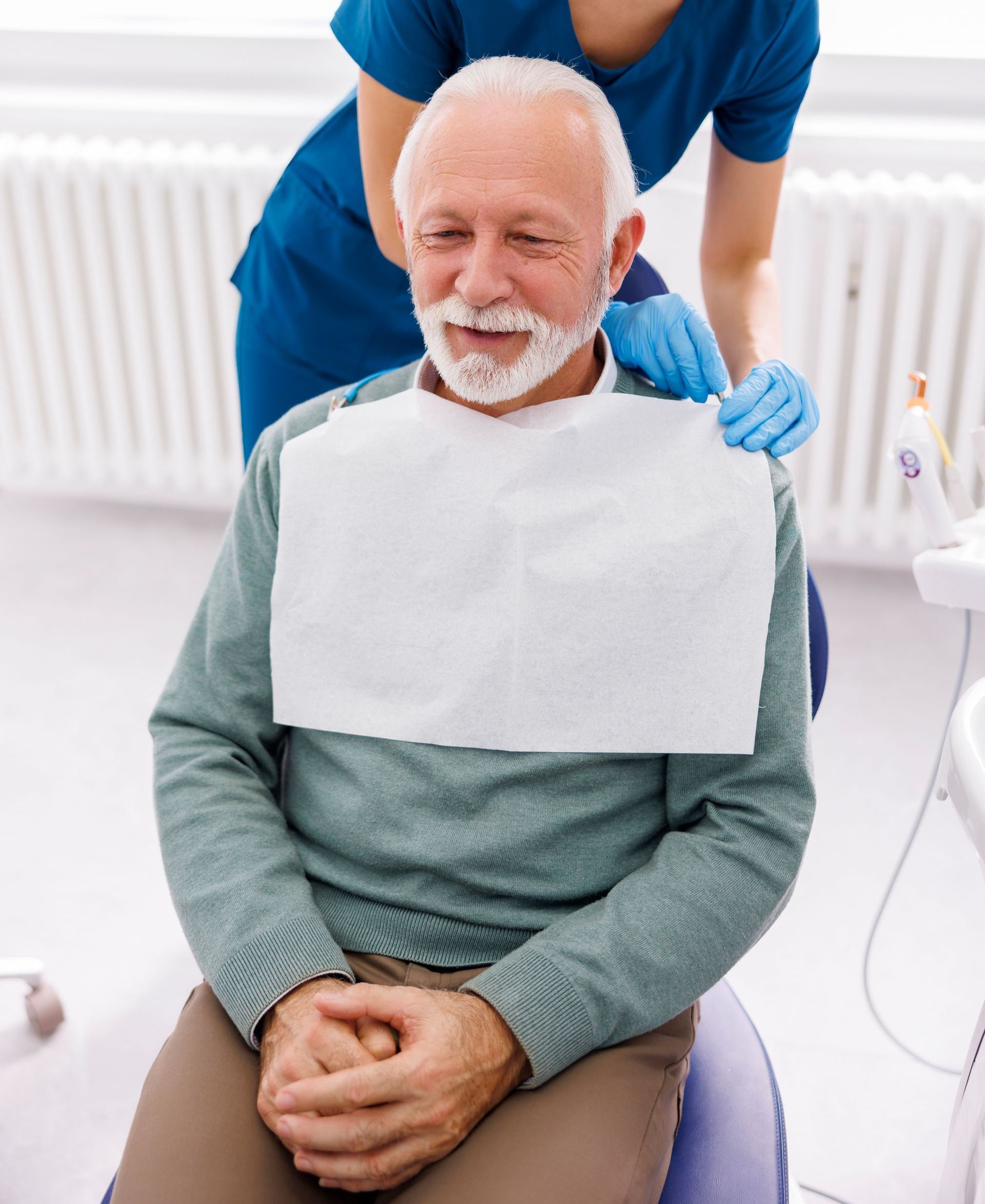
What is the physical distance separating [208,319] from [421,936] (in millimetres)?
2142

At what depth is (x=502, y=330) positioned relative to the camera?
1.15 meters

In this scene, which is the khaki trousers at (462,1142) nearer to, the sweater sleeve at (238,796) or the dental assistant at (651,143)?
the sweater sleeve at (238,796)

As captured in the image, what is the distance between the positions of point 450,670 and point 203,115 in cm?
212

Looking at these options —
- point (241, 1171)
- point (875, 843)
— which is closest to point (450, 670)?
point (241, 1171)

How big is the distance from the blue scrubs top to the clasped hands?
987 millimetres

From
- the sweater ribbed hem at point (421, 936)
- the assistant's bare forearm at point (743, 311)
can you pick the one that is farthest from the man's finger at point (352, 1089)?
the assistant's bare forearm at point (743, 311)

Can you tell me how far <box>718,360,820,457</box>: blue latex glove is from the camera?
117cm

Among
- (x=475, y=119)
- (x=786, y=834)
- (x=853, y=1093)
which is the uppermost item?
(x=475, y=119)

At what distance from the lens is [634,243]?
4.08 feet

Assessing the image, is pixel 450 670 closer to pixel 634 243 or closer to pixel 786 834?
pixel 786 834

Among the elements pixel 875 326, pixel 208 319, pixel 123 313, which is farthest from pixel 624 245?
pixel 123 313

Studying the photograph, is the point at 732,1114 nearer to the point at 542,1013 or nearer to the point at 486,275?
the point at 542,1013

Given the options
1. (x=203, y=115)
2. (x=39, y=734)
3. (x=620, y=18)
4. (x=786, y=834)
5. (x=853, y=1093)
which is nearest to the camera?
(x=786, y=834)

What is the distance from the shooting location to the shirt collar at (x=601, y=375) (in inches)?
49.1
